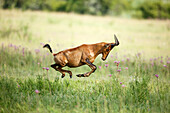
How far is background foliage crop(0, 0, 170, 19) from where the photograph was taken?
147ft

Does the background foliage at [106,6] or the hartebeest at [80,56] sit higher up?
the background foliage at [106,6]

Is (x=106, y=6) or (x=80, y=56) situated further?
(x=106, y=6)

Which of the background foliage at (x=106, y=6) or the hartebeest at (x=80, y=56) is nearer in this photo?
the hartebeest at (x=80, y=56)

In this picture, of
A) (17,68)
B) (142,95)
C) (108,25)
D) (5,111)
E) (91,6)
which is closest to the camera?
(5,111)

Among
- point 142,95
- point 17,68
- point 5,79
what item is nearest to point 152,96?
point 142,95

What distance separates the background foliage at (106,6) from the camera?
1764 inches

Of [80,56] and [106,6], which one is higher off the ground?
[106,6]

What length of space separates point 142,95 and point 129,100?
0.54 metres

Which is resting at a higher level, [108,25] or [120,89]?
[108,25]

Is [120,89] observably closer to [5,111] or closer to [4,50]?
[5,111]

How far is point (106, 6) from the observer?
50.8 meters

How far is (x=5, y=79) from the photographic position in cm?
555

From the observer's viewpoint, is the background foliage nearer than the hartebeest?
No

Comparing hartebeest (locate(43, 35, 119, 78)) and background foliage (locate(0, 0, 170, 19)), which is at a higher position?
background foliage (locate(0, 0, 170, 19))
